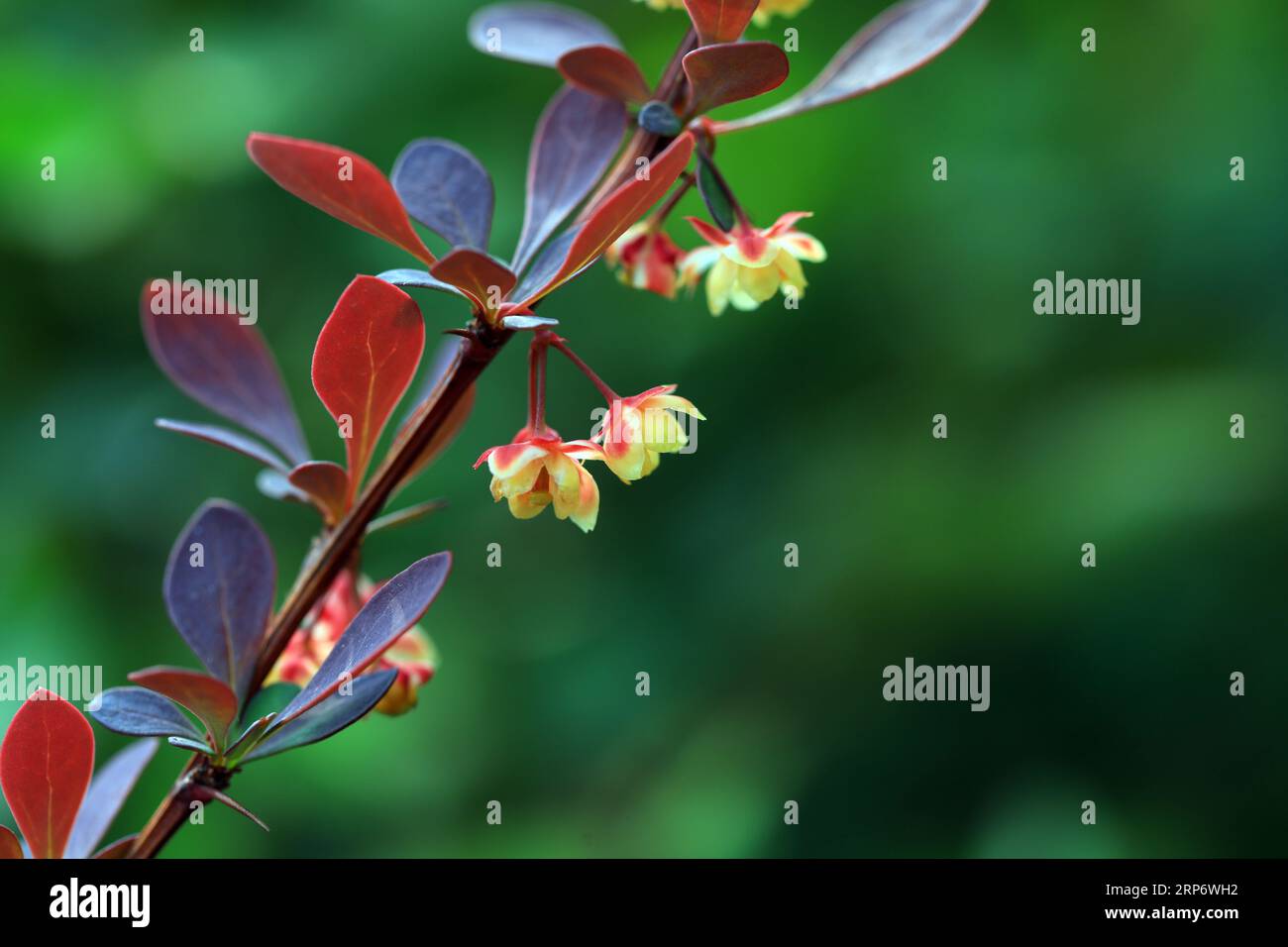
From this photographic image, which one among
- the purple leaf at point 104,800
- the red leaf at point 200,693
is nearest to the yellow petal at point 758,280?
the red leaf at point 200,693

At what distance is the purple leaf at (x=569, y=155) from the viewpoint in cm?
66

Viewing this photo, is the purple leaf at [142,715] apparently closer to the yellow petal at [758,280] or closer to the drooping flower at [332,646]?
the drooping flower at [332,646]

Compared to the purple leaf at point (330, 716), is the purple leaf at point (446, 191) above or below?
above

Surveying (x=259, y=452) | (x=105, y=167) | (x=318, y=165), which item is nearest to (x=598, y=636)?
(x=105, y=167)

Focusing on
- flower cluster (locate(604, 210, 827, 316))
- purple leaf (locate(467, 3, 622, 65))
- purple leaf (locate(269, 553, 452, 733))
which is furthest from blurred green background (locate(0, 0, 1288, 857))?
purple leaf (locate(269, 553, 452, 733))

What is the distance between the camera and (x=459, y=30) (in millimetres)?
1907

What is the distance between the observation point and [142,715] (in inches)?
22.5

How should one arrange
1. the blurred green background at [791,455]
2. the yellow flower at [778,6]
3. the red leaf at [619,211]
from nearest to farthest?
the red leaf at [619,211] → the yellow flower at [778,6] → the blurred green background at [791,455]

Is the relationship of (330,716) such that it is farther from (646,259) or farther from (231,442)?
(646,259)

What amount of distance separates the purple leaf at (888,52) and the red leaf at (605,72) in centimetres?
5

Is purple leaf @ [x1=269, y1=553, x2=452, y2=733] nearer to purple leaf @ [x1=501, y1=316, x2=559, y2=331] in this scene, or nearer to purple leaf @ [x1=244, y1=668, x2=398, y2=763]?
purple leaf @ [x1=244, y1=668, x2=398, y2=763]

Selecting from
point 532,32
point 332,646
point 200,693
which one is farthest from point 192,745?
point 532,32

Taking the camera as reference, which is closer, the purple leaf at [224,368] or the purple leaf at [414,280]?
the purple leaf at [414,280]
